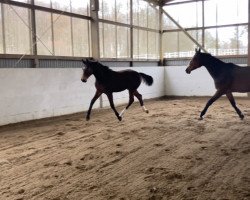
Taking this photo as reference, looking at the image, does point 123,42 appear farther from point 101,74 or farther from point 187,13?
point 101,74

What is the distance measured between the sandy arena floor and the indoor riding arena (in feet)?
0.06

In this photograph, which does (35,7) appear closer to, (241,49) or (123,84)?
(123,84)

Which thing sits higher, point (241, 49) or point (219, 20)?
point (219, 20)

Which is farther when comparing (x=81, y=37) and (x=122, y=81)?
(x=81, y=37)

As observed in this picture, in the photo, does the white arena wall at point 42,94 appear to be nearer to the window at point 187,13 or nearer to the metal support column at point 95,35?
the metal support column at point 95,35

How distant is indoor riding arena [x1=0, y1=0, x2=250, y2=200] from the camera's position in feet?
11.2

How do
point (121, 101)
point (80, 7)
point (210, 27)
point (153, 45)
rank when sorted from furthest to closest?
point (153, 45)
point (210, 27)
point (121, 101)
point (80, 7)

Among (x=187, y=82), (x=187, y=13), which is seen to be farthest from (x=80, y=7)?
(x=187, y=82)

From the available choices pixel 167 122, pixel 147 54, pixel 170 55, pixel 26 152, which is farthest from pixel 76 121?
pixel 170 55

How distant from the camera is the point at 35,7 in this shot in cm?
845

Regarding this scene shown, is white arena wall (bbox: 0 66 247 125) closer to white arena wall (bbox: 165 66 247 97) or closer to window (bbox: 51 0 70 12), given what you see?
window (bbox: 51 0 70 12)

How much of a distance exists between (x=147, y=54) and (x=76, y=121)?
22.4 ft

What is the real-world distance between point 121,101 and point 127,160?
711 centimetres

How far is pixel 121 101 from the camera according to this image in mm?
11266
